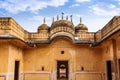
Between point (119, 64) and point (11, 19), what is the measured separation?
6707 millimetres

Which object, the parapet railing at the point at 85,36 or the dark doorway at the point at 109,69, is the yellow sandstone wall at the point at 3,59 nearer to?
the parapet railing at the point at 85,36

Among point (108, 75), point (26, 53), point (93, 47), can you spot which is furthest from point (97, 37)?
point (26, 53)

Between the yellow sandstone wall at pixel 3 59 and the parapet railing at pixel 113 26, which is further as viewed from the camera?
the parapet railing at pixel 113 26

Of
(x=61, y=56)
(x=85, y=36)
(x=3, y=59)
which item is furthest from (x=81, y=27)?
(x=3, y=59)

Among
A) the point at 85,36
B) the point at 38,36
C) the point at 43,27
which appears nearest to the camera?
the point at 85,36

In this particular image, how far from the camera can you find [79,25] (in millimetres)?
18094

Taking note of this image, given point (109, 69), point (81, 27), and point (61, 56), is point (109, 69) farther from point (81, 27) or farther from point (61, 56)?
point (81, 27)

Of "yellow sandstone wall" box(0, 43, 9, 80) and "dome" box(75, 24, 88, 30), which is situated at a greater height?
"dome" box(75, 24, 88, 30)

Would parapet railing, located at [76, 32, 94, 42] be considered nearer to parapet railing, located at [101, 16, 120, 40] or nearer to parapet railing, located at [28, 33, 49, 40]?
parapet railing, located at [101, 16, 120, 40]

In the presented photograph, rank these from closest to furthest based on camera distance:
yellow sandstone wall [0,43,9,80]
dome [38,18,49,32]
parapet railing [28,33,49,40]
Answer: yellow sandstone wall [0,43,9,80] → parapet railing [28,33,49,40] → dome [38,18,49,32]

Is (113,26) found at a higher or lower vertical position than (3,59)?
higher

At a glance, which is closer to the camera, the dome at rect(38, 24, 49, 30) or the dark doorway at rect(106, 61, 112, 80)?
the dark doorway at rect(106, 61, 112, 80)

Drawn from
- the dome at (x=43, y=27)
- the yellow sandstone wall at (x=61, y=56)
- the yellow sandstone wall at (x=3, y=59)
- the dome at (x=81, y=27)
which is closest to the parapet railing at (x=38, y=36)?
the yellow sandstone wall at (x=61, y=56)

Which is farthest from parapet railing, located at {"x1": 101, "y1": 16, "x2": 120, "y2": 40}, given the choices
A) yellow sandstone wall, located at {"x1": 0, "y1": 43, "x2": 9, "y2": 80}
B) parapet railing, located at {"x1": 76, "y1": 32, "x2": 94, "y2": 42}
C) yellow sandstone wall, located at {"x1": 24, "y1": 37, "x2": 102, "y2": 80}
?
yellow sandstone wall, located at {"x1": 0, "y1": 43, "x2": 9, "y2": 80}
